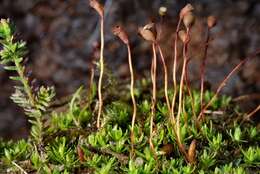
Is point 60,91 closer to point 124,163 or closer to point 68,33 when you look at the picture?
point 68,33

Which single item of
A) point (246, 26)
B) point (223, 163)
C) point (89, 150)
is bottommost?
point (223, 163)

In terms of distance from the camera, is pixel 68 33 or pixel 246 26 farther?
pixel 68 33

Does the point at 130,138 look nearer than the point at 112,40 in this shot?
Yes

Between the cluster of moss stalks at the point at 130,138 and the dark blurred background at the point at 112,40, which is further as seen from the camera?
the dark blurred background at the point at 112,40

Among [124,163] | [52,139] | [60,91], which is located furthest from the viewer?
[60,91]

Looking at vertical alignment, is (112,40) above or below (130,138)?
above

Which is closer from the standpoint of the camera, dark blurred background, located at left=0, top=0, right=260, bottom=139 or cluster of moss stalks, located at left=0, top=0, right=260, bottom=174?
cluster of moss stalks, located at left=0, top=0, right=260, bottom=174

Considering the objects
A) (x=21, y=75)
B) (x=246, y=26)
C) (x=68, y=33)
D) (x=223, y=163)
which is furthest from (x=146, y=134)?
(x=68, y=33)

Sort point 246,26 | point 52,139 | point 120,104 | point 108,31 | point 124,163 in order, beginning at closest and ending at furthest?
point 124,163
point 52,139
point 120,104
point 246,26
point 108,31
